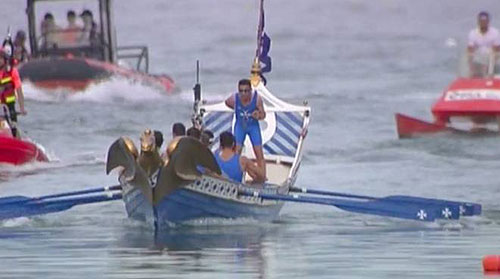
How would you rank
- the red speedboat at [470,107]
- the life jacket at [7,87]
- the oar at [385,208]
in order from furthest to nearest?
1. the red speedboat at [470,107]
2. the life jacket at [7,87]
3. the oar at [385,208]

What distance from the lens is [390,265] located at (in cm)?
1964

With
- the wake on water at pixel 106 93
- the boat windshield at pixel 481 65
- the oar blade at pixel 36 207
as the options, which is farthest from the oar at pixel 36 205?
the wake on water at pixel 106 93

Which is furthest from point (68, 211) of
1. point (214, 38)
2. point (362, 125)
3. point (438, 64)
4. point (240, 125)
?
point (214, 38)

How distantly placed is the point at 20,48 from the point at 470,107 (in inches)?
436

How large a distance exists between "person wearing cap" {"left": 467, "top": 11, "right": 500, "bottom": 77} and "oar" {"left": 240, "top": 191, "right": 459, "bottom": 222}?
36.0 ft

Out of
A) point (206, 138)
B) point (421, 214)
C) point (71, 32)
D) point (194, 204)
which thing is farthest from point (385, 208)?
point (71, 32)

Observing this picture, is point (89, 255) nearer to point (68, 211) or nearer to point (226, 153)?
point (226, 153)

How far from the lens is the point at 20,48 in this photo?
136 ft

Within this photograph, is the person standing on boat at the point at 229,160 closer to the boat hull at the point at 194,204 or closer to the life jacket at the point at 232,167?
the life jacket at the point at 232,167

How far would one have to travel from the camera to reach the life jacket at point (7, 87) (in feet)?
96.1

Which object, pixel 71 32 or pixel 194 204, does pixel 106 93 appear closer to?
pixel 71 32

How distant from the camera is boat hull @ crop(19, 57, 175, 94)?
4197 centimetres

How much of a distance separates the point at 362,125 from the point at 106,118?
4787mm

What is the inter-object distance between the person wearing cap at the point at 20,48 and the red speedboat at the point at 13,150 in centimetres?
1011
